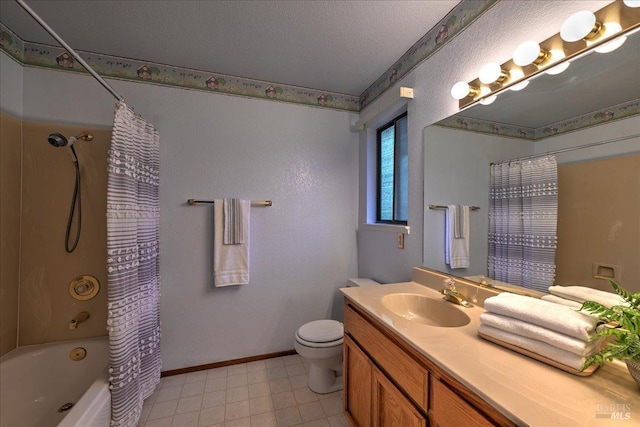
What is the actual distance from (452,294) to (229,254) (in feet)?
5.34

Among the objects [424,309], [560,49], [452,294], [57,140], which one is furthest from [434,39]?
[57,140]

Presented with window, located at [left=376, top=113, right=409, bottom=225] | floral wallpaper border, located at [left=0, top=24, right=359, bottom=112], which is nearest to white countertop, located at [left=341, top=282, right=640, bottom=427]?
window, located at [left=376, top=113, right=409, bottom=225]

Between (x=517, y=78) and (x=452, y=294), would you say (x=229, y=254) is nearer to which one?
(x=452, y=294)

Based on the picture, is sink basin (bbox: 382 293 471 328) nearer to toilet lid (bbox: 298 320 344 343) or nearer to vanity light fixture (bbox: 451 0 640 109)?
toilet lid (bbox: 298 320 344 343)

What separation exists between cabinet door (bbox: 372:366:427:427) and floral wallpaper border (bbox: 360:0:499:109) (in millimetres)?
1831

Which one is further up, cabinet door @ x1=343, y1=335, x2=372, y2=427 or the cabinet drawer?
the cabinet drawer

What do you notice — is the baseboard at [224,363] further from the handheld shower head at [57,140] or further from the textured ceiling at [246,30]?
the textured ceiling at [246,30]

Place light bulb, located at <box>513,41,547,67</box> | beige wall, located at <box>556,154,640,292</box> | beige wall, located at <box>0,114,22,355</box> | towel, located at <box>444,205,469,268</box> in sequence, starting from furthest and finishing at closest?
beige wall, located at <box>0,114,22,355</box>
towel, located at <box>444,205,469,268</box>
light bulb, located at <box>513,41,547,67</box>
beige wall, located at <box>556,154,640,292</box>

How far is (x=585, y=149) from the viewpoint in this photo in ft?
3.06

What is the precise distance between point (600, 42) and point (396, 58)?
4.04 ft

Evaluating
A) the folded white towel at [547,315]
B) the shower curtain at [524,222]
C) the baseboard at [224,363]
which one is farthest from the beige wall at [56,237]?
the shower curtain at [524,222]

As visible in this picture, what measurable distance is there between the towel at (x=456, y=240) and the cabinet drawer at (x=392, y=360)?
643mm

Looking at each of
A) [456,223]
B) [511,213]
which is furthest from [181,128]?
[511,213]

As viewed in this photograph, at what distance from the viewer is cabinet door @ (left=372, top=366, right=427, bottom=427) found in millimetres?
906
